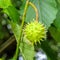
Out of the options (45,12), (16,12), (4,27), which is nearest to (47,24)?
(45,12)

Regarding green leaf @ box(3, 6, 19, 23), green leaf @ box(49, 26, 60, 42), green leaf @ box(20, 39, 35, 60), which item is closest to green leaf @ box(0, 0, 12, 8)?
green leaf @ box(3, 6, 19, 23)

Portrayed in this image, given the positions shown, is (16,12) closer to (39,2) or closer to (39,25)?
(39,2)

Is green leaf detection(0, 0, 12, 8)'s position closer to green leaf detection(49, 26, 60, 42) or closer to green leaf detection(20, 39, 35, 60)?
green leaf detection(20, 39, 35, 60)

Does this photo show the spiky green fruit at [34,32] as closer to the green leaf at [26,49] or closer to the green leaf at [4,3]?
the green leaf at [26,49]

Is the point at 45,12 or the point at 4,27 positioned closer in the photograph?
the point at 45,12

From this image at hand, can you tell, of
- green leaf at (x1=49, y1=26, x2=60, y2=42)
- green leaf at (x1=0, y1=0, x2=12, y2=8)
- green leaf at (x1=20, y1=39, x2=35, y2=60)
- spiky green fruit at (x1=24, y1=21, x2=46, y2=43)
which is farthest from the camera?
green leaf at (x1=49, y1=26, x2=60, y2=42)

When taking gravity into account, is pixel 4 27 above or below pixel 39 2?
below

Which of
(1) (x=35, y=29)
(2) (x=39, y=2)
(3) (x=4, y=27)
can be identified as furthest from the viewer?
(3) (x=4, y=27)

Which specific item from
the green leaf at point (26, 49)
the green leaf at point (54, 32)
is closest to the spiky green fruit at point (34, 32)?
the green leaf at point (26, 49)
